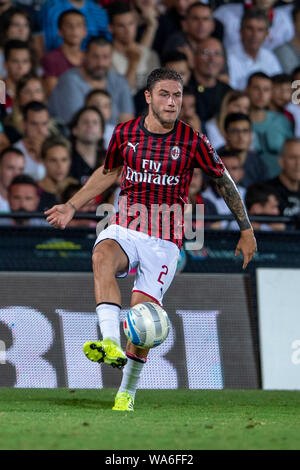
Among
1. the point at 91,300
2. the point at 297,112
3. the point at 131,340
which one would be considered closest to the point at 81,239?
the point at 91,300

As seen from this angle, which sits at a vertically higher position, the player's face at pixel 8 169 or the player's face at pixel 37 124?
the player's face at pixel 37 124

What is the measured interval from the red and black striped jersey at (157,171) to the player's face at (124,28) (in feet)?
16.8

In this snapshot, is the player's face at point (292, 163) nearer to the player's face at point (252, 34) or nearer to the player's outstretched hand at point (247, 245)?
the player's face at point (252, 34)

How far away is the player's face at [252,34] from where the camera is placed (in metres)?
12.2

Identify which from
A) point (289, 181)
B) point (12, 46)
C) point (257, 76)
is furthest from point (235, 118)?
point (12, 46)

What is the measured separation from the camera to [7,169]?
10242 millimetres

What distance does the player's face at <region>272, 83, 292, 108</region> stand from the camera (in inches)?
472

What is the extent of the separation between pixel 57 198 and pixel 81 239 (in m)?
1.30

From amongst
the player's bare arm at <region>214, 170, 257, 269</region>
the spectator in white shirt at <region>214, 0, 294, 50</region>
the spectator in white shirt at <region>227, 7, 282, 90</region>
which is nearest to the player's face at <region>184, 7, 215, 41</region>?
the spectator in white shirt at <region>214, 0, 294, 50</region>

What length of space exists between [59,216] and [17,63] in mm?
4813

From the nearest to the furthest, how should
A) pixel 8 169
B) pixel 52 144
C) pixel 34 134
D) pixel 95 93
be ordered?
pixel 8 169 → pixel 52 144 → pixel 34 134 → pixel 95 93

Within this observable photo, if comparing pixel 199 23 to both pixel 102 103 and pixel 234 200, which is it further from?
pixel 234 200

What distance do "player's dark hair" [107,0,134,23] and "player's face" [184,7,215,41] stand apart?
76 cm
